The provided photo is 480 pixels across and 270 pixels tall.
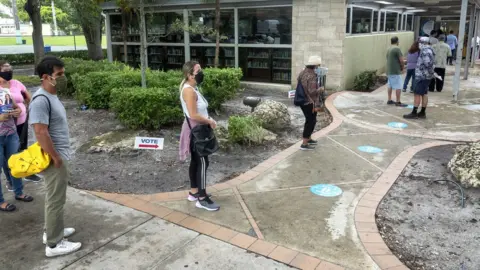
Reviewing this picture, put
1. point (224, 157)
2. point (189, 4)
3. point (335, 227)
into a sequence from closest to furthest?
1. point (335, 227)
2. point (224, 157)
3. point (189, 4)

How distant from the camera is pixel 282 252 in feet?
11.5

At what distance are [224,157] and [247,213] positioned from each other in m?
1.97

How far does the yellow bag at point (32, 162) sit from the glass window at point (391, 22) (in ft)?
50.2

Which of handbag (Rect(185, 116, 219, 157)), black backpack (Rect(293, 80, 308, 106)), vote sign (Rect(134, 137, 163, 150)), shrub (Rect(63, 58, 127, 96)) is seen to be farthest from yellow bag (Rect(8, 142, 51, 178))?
shrub (Rect(63, 58, 127, 96))

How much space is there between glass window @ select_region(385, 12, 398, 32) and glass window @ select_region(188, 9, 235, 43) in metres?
6.79

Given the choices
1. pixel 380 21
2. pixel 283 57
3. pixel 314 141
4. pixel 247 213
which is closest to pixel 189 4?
pixel 283 57

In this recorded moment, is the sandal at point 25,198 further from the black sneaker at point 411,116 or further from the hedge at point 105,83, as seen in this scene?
the black sneaker at point 411,116

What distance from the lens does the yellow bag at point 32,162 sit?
3.29m

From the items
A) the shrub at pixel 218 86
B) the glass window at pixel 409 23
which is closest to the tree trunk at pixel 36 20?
the shrub at pixel 218 86

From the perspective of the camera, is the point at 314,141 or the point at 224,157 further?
the point at 314,141

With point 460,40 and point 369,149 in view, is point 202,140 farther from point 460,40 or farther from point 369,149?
point 460,40

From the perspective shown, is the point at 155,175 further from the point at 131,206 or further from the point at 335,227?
the point at 335,227

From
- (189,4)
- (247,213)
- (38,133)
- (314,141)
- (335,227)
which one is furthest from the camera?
(189,4)

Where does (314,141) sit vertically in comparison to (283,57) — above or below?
below
